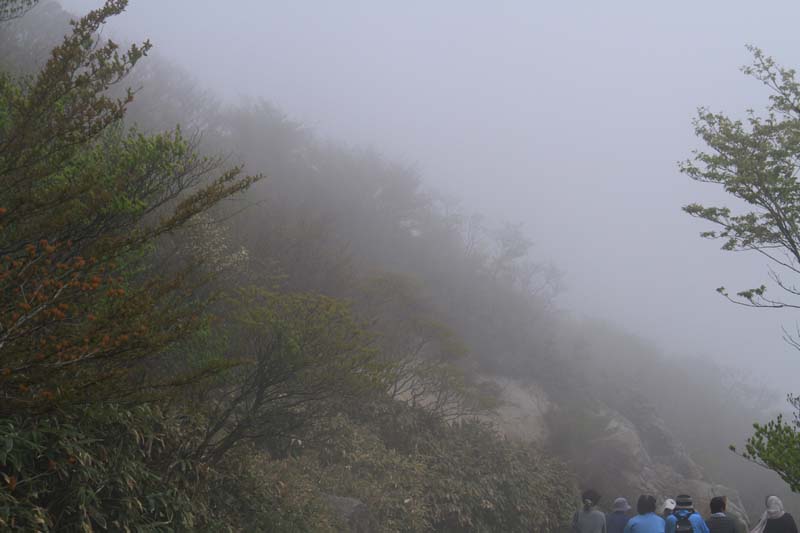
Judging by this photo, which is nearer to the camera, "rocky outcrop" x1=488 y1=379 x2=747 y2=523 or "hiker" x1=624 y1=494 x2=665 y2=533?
"hiker" x1=624 y1=494 x2=665 y2=533

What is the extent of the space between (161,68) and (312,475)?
24571 mm

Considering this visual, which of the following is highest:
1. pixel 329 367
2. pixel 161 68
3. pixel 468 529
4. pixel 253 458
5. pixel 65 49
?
pixel 161 68

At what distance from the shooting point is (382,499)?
9.49 m

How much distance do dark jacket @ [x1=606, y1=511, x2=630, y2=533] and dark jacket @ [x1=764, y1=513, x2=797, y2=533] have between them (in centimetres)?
243

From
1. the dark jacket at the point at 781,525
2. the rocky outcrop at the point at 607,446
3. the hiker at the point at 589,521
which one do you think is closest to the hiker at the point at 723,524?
the dark jacket at the point at 781,525

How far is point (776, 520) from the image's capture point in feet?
17.8

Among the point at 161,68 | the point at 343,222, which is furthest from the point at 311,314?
the point at 161,68

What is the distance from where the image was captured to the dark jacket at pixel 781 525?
210 inches

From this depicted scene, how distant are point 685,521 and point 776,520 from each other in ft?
2.88

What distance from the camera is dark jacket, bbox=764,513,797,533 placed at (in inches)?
210

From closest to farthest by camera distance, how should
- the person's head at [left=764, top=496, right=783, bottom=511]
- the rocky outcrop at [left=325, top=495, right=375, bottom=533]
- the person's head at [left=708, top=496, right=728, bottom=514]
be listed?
the person's head at [left=764, top=496, right=783, bottom=511]
the person's head at [left=708, top=496, right=728, bottom=514]
the rocky outcrop at [left=325, top=495, right=375, bottom=533]

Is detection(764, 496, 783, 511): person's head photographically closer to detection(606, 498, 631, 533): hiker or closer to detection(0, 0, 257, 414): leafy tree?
detection(606, 498, 631, 533): hiker

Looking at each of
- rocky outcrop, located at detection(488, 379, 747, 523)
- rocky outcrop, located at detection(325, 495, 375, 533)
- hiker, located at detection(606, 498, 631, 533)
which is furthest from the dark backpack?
rocky outcrop, located at detection(488, 379, 747, 523)

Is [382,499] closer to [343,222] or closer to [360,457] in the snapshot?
[360,457]
